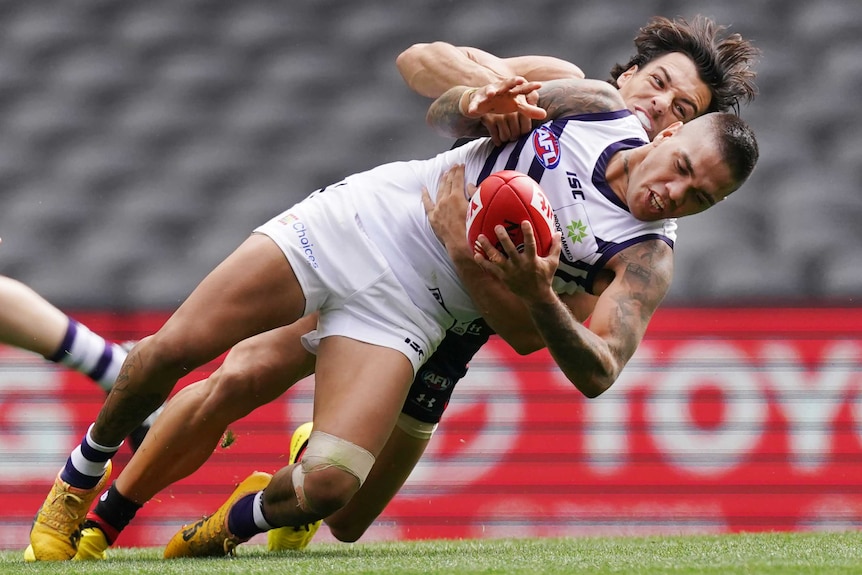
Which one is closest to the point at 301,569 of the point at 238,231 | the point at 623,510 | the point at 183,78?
the point at 623,510

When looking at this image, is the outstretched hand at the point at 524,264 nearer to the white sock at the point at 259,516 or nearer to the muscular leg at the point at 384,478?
the white sock at the point at 259,516

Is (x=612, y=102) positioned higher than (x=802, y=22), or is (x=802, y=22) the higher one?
(x=612, y=102)

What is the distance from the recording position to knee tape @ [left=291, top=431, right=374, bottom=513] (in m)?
3.71

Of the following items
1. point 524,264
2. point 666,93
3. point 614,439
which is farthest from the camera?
point 614,439

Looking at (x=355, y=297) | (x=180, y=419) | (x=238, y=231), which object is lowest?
(x=238, y=231)

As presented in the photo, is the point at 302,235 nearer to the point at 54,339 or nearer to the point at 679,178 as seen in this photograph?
the point at 54,339

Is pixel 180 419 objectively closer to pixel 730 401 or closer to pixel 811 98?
pixel 730 401

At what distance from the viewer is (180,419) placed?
4.20 meters

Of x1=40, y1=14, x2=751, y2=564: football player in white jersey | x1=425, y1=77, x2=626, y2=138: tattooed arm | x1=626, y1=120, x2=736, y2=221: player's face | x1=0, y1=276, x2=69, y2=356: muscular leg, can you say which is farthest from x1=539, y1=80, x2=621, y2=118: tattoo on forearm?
x1=0, y1=276, x2=69, y2=356: muscular leg

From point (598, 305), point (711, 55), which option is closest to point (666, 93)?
point (711, 55)

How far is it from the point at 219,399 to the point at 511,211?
1.41m

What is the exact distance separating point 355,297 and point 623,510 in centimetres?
272

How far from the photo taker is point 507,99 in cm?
370

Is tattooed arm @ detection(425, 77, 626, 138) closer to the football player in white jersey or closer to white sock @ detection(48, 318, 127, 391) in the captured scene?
the football player in white jersey
